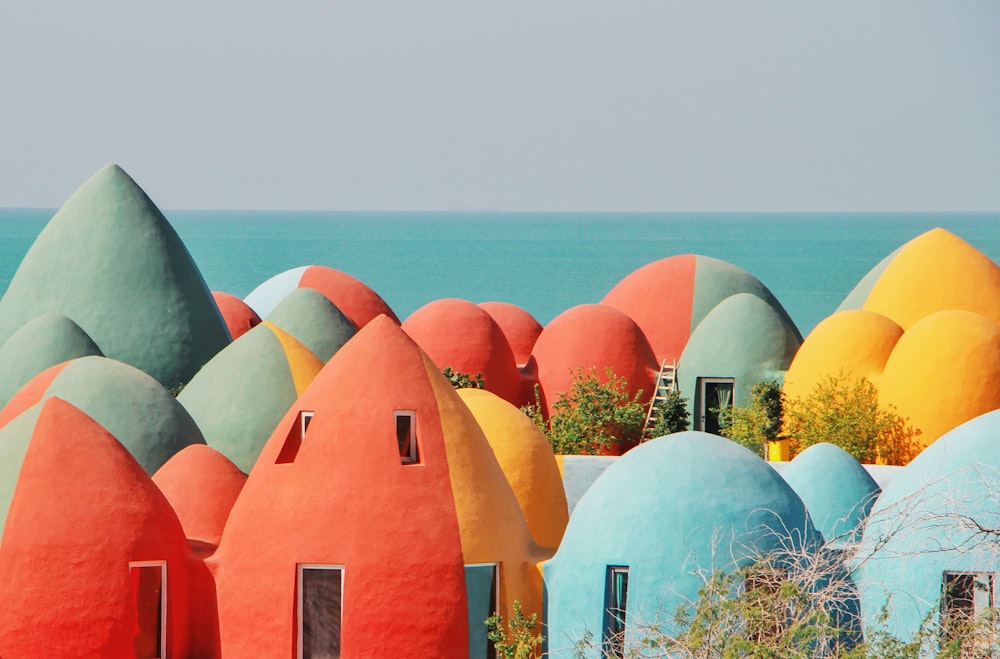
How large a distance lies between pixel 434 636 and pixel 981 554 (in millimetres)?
7058

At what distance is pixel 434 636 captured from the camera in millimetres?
24516

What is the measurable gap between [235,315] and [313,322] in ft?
22.5

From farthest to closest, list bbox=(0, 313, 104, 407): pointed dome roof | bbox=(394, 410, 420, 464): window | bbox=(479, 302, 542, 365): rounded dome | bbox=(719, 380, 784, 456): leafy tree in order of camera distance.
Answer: bbox=(479, 302, 542, 365): rounded dome → bbox=(719, 380, 784, 456): leafy tree → bbox=(0, 313, 104, 407): pointed dome roof → bbox=(394, 410, 420, 464): window

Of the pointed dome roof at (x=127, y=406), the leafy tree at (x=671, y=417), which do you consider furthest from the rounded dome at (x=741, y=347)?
the pointed dome roof at (x=127, y=406)

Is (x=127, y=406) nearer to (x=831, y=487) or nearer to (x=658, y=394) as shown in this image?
(x=831, y=487)

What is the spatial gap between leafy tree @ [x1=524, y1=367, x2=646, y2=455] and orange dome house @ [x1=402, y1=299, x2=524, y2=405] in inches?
51.1

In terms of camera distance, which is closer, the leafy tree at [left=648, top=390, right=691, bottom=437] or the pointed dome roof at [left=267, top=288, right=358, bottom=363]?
the pointed dome roof at [left=267, top=288, right=358, bottom=363]

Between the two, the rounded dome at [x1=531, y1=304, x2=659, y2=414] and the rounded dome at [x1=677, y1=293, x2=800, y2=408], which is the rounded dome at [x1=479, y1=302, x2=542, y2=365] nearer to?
the rounded dome at [x1=531, y1=304, x2=659, y2=414]

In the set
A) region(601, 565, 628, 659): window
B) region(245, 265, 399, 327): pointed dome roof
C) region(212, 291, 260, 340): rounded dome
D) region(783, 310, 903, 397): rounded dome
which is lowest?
region(601, 565, 628, 659): window

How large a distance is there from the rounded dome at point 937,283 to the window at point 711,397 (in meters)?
4.25

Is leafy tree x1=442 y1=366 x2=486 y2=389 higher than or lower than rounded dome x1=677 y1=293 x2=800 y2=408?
lower

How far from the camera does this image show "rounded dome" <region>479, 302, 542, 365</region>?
154 feet

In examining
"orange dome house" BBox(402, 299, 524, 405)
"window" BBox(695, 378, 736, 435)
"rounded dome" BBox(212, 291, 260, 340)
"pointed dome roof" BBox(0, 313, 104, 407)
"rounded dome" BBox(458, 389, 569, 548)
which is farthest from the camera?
"rounded dome" BBox(212, 291, 260, 340)

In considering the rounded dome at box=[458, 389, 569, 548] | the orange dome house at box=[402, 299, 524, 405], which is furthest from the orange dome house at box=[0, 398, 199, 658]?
the orange dome house at box=[402, 299, 524, 405]
